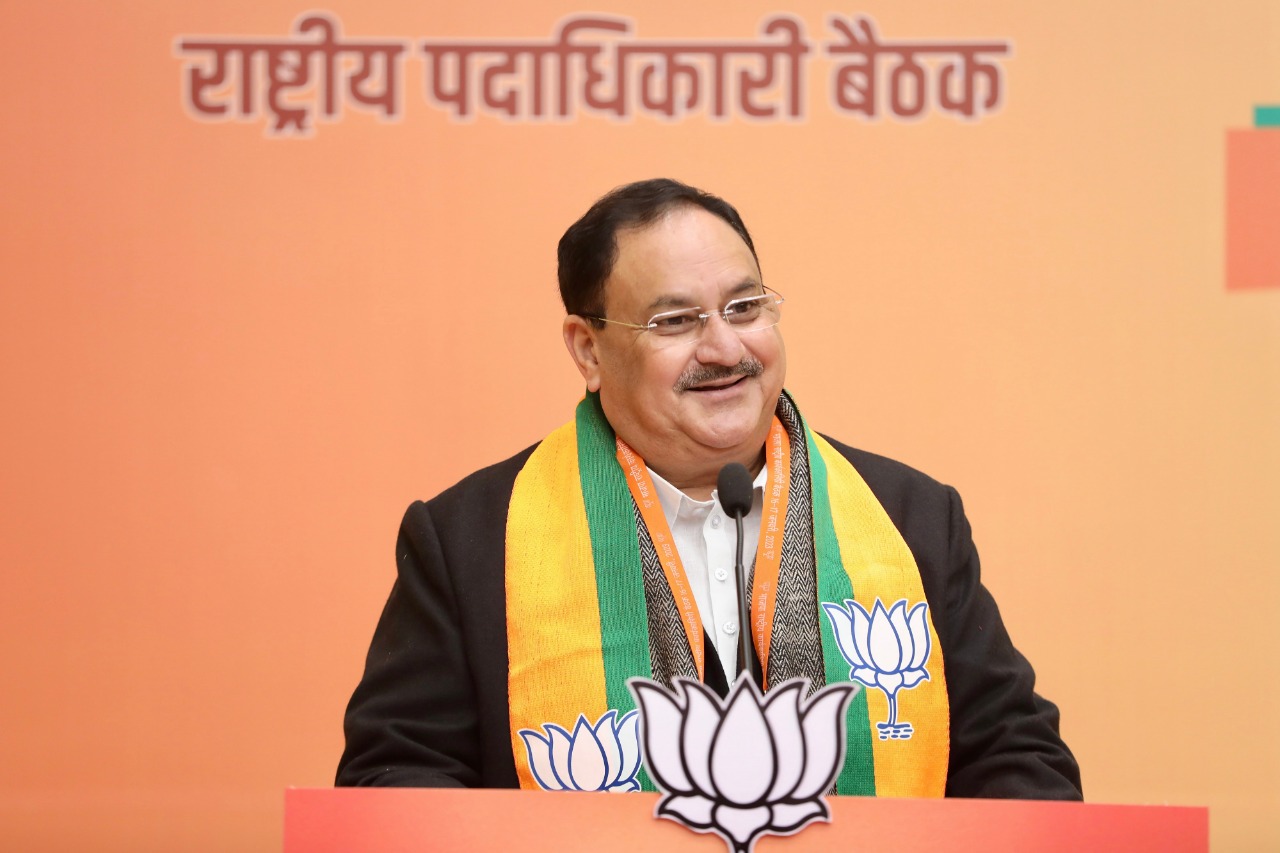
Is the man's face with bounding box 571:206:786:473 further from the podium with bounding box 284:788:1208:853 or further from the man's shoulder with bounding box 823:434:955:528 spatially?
the podium with bounding box 284:788:1208:853

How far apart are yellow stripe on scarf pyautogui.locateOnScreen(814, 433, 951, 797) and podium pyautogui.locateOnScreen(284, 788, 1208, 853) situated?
59 centimetres

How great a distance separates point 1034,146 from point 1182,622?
118 centimetres

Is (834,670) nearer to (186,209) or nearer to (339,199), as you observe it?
(339,199)

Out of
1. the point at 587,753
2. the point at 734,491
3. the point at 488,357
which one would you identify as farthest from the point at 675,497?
the point at 488,357

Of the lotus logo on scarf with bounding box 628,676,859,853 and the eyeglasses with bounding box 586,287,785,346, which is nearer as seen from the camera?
the lotus logo on scarf with bounding box 628,676,859,853

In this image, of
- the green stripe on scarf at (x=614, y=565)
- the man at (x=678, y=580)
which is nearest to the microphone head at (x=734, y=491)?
the man at (x=678, y=580)

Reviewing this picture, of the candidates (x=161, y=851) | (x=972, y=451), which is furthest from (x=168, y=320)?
(x=972, y=451)

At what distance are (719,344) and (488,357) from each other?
132 centimetres

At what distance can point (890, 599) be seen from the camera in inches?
84.8

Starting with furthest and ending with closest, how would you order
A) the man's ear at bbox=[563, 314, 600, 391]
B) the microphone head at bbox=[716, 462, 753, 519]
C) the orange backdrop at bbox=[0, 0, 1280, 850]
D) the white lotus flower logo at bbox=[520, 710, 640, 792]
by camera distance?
1. the orange backdrop at bbox=[0, 0, 1280, 850]
2. the man's ear at bbox=[563, 314, 600, 391]
3. the white lotus flower logo at bbox=[520, 710, 640, 792]
4. the microphone head at bbox=[716, 462, 753, 519]

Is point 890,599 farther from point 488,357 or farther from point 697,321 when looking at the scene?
point 488,357

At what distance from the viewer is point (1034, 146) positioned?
131 inches

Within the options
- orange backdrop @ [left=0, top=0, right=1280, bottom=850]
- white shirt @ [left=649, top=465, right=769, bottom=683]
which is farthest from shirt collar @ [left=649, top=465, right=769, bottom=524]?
orange backdrop @ [left=0, top=0, right=1280, bottom=850]

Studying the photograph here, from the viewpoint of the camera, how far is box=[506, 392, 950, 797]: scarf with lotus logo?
206 centimetres
